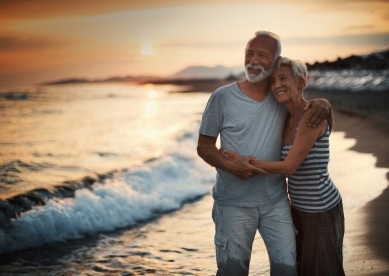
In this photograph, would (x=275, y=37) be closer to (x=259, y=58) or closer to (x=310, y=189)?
(x=259, y=58)

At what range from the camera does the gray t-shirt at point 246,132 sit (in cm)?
356

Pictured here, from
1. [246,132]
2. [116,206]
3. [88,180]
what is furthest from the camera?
[88,180]

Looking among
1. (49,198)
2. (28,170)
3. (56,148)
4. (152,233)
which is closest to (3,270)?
(152,233)

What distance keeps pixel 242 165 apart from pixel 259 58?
87 cm

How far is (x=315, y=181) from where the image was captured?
11.8 feet

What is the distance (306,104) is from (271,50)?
1.66 feet

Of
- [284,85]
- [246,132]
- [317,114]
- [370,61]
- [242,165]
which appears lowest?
[242,165]

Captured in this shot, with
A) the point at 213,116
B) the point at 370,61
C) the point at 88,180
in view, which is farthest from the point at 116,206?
the point at 370,61

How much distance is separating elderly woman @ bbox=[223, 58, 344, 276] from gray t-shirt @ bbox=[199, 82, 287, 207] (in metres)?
0.11

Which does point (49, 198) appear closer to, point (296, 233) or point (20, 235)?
point (20, 235)

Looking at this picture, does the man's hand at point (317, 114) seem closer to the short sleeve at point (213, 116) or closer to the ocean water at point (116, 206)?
the short sleeve at point (213, 116)

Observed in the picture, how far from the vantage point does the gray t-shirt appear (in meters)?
3.56

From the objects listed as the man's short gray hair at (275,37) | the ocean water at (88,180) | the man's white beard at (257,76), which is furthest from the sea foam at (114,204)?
the man's short gray hair at (275,37)

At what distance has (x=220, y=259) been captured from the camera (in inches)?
145
